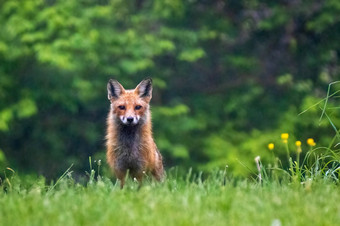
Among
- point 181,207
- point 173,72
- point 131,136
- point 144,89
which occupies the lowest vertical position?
point 173,72

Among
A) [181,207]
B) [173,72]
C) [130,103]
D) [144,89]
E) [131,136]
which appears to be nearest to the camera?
[181,207]

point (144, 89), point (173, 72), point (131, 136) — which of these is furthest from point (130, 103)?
point (173, 72)

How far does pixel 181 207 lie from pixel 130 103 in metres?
3.48

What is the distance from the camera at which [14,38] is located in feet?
55.5

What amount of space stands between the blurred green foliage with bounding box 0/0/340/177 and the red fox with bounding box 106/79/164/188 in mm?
7918

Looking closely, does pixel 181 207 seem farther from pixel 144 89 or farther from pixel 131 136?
→ pixel 144 89

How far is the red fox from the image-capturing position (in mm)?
7270

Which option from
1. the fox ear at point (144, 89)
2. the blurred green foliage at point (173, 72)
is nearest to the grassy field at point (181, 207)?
the fox ear at point (144, 89)

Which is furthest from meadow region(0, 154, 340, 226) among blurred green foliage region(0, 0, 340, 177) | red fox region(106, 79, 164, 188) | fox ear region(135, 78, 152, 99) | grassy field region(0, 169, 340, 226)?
blurred green foliage region(0, 0, 340, 177)

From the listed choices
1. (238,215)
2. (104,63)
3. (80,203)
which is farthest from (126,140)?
(104,63)

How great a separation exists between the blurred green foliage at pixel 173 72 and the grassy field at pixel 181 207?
10626mm

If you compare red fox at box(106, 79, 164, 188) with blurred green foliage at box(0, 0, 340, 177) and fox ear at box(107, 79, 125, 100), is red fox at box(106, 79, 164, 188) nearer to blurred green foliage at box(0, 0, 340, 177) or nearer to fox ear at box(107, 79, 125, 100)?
fox ear at box(107, 79, 125, 100)

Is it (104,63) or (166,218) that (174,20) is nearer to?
(104,63)

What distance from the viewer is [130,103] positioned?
7820mm
